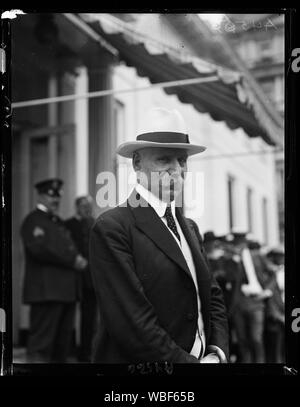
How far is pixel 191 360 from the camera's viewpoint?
10.9 feet

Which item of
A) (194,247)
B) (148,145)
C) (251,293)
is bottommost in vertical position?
(251,293)

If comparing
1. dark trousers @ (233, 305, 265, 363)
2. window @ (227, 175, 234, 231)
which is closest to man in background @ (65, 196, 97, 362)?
dark trousers @ (233, 305, 265, 363)

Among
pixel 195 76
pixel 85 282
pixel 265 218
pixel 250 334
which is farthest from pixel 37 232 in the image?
pixel 250 334

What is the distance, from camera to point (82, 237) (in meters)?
3.79

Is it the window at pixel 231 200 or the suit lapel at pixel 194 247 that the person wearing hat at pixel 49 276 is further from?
the window at pixel 231 200

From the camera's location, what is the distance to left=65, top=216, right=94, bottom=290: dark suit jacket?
142 inches

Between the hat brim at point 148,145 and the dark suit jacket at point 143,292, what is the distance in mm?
291

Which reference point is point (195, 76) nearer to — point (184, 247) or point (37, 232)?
point (184, 247)

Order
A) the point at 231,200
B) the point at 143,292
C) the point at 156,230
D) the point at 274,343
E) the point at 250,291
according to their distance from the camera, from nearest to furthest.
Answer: the point at 143,292
the point at 156,230
the point at 231,200
the point at 274,343
the point at 250,291

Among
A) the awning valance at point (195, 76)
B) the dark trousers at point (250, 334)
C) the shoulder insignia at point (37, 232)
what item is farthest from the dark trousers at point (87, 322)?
the awning valance at point (195, 76)

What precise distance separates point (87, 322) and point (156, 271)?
62 cm
